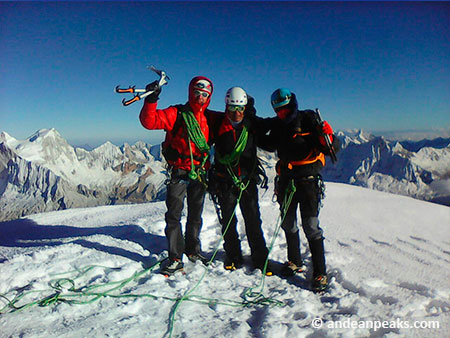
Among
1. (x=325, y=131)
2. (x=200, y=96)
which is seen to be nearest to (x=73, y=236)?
(x=200, y=96)

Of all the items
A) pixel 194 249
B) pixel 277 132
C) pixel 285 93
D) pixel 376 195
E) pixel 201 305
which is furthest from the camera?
pixel 376 195

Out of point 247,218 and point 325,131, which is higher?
point 325,131

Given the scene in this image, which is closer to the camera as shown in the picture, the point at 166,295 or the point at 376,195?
the point at 166,295

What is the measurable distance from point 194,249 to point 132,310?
1629 mm

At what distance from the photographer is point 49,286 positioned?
3270 millimetres

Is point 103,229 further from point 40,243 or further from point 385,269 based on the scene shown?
point 385,269

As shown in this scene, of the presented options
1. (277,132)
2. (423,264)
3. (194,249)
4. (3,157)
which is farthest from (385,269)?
(3,157)

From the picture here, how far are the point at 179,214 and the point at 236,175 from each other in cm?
108

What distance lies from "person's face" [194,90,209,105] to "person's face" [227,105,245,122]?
406 mm

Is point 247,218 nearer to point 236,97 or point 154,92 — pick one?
point 236,97

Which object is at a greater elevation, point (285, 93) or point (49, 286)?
point (285, 93)

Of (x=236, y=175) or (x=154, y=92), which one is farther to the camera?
(x=236, y=175)

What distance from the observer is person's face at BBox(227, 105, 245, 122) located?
12.4ft

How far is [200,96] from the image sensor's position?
3877 millimetres
